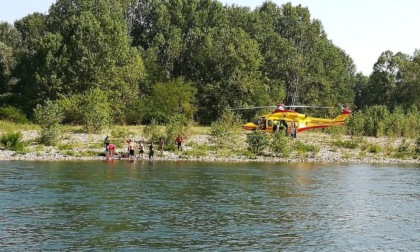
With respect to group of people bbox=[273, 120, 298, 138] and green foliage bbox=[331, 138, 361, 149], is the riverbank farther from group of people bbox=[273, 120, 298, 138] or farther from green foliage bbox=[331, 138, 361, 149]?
group of people bbox=[273, 120, 298, 138]

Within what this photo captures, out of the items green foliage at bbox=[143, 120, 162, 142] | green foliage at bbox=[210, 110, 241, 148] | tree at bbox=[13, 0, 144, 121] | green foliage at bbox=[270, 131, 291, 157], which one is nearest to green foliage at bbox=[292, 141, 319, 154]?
green foliage at bbox=[270, 131, 291, 157]

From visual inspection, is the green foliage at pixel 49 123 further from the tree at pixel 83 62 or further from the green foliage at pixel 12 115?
the tree at pixel 83 62

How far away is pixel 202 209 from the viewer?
27578mm

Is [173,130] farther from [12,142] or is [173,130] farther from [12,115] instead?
[12,115]

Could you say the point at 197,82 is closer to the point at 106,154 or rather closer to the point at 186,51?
the point at 186,51

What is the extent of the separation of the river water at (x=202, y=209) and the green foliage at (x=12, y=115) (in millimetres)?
27967

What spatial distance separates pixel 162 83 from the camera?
273ft

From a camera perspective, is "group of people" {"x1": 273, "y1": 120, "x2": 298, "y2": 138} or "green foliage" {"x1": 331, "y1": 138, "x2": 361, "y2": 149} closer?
"green foliage" {"x1": 331, "y1": 138, "x2": 361, "y2": 149}

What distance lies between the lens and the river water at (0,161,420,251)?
838 inches

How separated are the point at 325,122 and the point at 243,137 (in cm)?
947

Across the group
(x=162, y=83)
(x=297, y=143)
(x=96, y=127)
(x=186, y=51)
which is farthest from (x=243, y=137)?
(x=186, y=51)

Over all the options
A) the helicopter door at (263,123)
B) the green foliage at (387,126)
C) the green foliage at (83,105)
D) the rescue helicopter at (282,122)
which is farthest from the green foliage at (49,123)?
the green foliage at (387,126)

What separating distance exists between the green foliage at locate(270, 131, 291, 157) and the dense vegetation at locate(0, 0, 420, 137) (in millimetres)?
12448

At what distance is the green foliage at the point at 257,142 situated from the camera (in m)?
55.1
